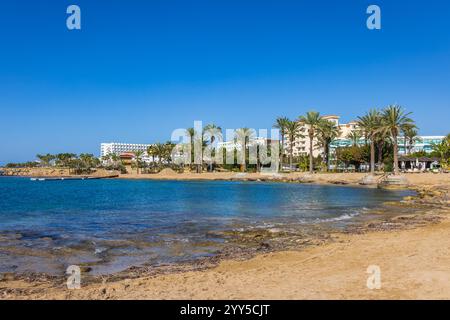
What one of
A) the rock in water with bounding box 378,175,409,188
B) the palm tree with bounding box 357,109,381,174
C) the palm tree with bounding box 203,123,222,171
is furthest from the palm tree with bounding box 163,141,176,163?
the rock in water with bounding box 378,175,409,188

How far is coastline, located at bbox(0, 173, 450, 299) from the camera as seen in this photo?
29.7 ft

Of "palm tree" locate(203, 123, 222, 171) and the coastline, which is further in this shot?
"palm tree" locate(203, 123, 222, 171)

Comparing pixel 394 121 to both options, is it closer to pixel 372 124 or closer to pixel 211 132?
pixel 372 124

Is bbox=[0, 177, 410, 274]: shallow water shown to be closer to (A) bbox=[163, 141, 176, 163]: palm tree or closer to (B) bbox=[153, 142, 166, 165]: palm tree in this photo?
(A) bbox=[163, 141, 176, 163]: palm tree

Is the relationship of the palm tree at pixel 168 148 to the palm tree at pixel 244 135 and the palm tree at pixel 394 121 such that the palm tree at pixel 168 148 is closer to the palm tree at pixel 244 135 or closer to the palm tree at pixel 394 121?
the palm tree at pixel 244 135

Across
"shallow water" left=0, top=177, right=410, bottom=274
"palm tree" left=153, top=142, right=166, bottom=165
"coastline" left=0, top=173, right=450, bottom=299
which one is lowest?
"shallow water" left=0, top=177, right=410, bottom=274

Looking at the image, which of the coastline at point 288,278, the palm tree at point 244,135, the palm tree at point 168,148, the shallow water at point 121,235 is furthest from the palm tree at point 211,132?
the coastline at point 288,278

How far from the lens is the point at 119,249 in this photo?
17.4 m

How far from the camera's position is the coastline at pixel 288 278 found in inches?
356

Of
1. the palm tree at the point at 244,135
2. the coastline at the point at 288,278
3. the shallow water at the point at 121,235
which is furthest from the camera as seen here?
the palm tree at the point at 244,135

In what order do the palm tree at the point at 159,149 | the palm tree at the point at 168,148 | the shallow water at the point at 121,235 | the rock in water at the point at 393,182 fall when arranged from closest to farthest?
the shallow water at the point at 121,235
the rock in water at the point at 393,182
the palm tree at the point at 168,148
the palm tree at the point at 159,149
